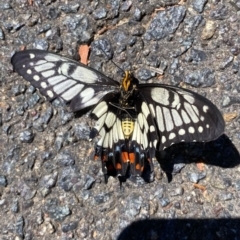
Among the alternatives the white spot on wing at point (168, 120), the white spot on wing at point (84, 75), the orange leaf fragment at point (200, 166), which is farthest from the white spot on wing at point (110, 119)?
the orange leaf fragment at point (200, 166)

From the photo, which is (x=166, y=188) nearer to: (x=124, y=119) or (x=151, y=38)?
(x=124, y=119)

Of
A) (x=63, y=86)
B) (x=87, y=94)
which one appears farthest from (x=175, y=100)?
(x=63, y=86)

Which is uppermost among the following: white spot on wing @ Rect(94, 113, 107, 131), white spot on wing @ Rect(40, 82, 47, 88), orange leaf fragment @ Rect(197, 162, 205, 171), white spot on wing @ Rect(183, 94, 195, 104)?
white spot on wing @ Rect(183, 94, 195, 104)

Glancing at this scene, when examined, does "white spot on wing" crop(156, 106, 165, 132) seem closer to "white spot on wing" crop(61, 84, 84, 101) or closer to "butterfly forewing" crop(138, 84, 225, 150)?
"butterfly forewing" crop(138, 84, 225, 150)

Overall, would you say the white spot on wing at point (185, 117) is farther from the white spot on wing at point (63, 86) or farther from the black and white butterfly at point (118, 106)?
the white spot on wing at point (63, 86)

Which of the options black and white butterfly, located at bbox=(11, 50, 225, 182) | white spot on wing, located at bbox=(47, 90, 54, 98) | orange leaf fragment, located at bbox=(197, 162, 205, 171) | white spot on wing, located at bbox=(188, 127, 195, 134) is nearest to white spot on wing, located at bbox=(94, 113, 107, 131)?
black and white butterfly, located at bbox=(11, 50, 225, 182)

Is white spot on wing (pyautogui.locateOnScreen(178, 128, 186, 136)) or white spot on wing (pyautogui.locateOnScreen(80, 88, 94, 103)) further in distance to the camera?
white spot on wing (pyautogui.locateOnScreen(80, 88, 94, 103))

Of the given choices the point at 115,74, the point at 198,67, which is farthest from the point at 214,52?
the point at 115,74
